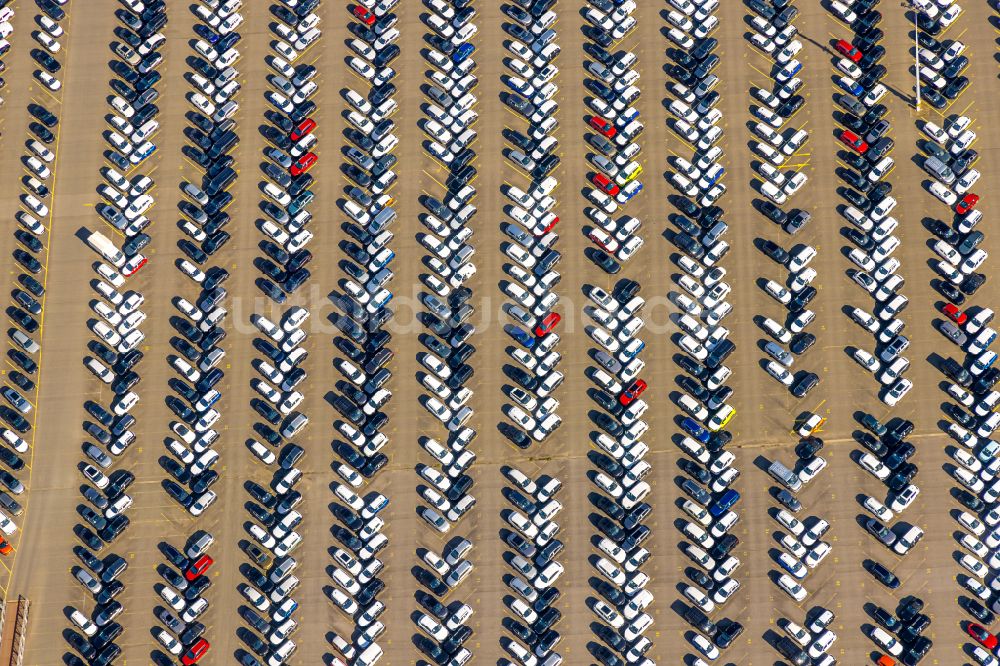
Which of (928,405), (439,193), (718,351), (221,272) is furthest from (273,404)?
(928,405)

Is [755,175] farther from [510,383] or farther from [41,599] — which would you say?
[41,599]

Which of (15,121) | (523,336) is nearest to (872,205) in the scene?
(523,336)

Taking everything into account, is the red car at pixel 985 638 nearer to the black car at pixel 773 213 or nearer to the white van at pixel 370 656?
the black car at pixel 773 213

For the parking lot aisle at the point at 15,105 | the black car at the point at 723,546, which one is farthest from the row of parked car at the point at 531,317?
the parking lot aisle at the point at 15,105

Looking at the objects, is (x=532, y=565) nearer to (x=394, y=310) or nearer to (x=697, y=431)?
(x=697, y=431)

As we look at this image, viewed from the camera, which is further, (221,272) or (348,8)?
(348,8)

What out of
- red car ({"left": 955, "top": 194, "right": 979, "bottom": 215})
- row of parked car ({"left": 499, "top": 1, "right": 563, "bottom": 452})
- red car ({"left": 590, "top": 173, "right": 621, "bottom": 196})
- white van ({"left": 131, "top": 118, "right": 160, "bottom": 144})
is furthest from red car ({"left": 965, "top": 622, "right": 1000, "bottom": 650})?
white van ({"left": 131, "top": 118, "right": 160, "bottom": 144})

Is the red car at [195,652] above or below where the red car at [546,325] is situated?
below
